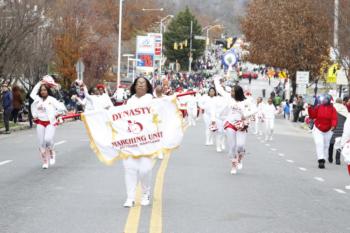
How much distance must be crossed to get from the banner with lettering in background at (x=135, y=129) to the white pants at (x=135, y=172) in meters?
0.09

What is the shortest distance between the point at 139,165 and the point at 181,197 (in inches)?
58.1

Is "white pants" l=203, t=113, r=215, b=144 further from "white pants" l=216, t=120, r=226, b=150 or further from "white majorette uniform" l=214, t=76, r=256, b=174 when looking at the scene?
"white majorette uniform" l=214, t=76, r=256, b=174

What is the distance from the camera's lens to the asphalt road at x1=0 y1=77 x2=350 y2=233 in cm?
1030

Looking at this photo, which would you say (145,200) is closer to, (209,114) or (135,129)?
(135,129)

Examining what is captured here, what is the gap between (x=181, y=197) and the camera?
13.0 meters

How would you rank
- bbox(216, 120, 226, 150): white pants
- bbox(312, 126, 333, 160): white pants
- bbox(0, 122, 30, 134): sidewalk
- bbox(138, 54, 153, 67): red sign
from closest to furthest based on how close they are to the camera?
bbox(312, 126, 333, 160): white pants → bbox(216, 120, 226, 150): white pants → bbox(0, 122, 30, 134): sidewalk → bbox(138, 54, 153, 67): red sign

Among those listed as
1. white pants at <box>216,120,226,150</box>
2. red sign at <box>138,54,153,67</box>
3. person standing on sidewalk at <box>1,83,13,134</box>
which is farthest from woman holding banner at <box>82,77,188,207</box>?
red sign at <box>138,54,153,67</box>

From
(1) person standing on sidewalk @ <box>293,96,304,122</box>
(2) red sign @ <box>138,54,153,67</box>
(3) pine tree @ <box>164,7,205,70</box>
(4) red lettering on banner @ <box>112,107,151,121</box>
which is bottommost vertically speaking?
(1) person standing on sidewalk @ <box>293,96,304,122</box>

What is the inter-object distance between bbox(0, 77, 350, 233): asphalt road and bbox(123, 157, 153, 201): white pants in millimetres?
313

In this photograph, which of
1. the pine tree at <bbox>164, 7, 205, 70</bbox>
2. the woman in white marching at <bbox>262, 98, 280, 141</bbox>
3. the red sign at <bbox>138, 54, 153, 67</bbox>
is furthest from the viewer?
the pine tree at <bbox>164, 7, 205, 70</bbox>

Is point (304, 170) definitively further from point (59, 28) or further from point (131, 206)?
point (59, 28)

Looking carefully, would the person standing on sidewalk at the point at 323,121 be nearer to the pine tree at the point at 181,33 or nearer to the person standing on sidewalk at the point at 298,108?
the person standing on sidewalk at the point at 298,108

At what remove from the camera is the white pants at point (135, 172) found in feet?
38.0

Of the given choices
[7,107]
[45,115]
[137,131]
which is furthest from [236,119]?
[7,107]
